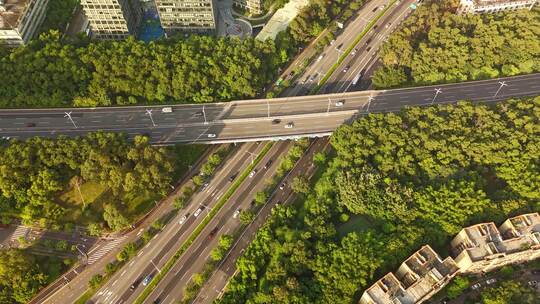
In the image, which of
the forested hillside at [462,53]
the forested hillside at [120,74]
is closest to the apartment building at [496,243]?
the forested hillside at [462,53]

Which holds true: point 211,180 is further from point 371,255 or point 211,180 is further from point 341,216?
point 371,255

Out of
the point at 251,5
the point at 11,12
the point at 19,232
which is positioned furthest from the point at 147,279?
the point at 251,5

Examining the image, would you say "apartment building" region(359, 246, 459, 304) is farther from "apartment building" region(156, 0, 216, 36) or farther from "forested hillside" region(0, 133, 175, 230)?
"apartment building" region(156, 0, 216, 36)

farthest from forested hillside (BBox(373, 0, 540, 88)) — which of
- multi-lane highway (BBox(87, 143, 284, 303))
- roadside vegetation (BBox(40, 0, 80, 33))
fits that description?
roadside vegetation (BBox(40, 0, 80, 33))

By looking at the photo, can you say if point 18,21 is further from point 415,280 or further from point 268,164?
point 415,280

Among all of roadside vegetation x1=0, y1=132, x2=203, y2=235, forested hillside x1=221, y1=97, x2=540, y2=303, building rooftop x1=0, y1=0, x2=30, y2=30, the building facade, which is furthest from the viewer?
building rooftop x1=0, y1=0, x2=30, y2=30

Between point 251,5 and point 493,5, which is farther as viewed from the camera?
point 251,5

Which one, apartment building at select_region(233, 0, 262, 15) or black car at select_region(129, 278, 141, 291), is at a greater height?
apartment building at select_region(233, 0, 262, 15)

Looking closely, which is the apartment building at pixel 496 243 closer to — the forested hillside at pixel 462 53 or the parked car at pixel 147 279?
the forested hillside at pixel 462 53
